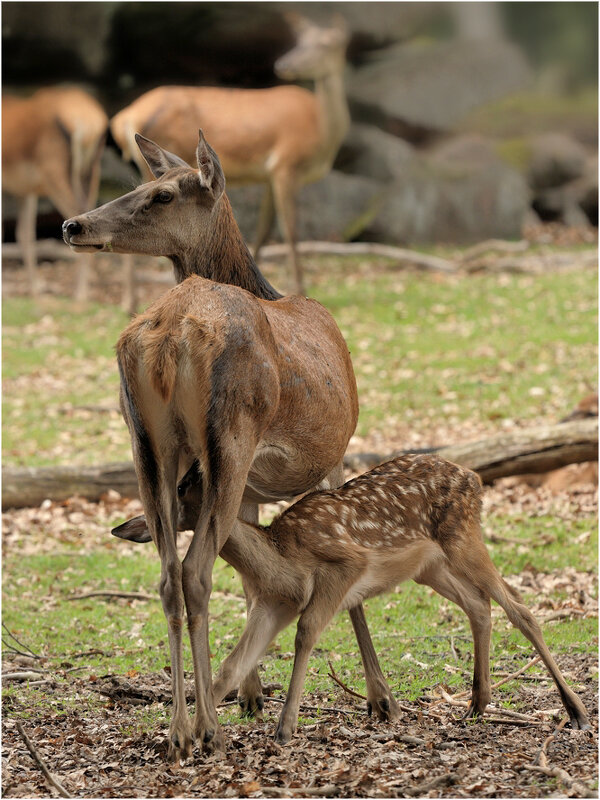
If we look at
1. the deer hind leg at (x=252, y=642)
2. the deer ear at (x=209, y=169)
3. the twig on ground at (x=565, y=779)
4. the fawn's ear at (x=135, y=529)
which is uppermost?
the deer ear at (x=209, y=169)

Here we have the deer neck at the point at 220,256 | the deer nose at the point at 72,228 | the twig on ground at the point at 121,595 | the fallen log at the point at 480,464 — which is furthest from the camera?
the fallen log at the point at 480,464

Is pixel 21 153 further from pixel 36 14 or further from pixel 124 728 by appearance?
pixel 124 728

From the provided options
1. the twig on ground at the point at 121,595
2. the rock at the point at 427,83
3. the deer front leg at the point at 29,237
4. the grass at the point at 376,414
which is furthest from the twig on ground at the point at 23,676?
the rock at the point at 427,83

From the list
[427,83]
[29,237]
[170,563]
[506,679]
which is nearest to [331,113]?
[29,237]

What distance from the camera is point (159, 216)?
16.8 feet

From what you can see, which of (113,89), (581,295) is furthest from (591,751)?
(113,89)

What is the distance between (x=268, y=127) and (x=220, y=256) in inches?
402

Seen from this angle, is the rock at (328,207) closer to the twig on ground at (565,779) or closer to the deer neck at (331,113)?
the deer neck at (331,113)

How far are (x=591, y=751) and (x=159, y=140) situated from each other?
38.2 ft

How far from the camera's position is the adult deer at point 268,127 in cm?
1497

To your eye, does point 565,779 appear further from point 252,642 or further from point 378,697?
point 252,642

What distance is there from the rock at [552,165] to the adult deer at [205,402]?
17311mm

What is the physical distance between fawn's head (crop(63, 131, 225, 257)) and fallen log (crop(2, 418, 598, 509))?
3997 mm

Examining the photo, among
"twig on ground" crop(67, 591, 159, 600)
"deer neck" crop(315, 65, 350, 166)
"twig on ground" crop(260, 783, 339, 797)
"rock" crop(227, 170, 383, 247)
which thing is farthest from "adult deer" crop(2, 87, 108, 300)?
"twig on ground" crop(260, 783, 339, 797)
